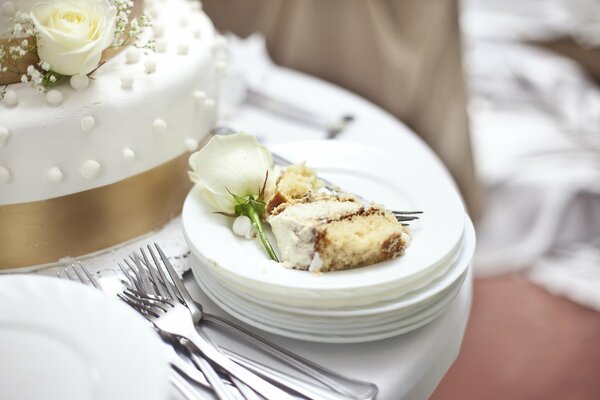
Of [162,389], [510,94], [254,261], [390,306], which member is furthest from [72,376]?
[510,94]

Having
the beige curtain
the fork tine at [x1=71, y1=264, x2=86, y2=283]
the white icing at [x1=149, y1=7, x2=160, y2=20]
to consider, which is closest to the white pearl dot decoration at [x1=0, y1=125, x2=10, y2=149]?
the fork tine at [x1=71, y1=264, x2=86, y2=283]

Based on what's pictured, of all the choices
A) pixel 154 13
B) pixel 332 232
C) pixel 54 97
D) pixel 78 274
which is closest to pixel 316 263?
pixel 332 232

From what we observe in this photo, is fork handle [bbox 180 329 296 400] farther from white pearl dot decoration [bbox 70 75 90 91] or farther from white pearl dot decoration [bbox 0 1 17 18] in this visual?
white pearl dot decoration [bbox 0 1 17 18]

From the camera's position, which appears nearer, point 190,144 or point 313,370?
point 313,370

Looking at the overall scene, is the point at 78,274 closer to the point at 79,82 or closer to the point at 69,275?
the point at 69,275

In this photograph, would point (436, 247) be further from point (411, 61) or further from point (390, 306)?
point (411, 61)

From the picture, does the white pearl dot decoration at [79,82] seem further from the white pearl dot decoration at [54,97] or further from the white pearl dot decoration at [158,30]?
the white pearl dot decoration at [158,30]
